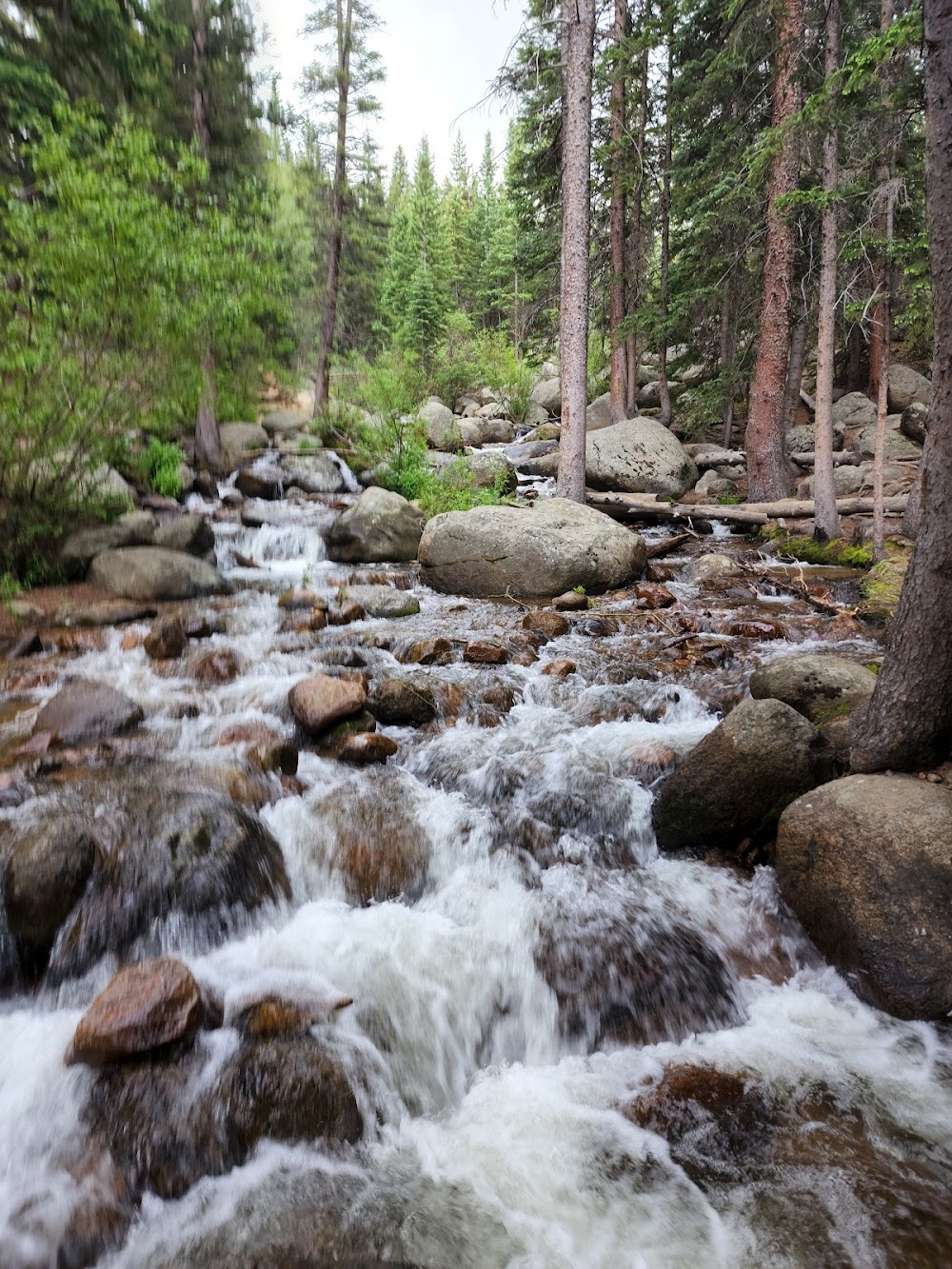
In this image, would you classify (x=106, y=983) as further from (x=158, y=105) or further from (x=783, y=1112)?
(x=158, y=105)

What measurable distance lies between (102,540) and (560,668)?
Result: 23.4 feet

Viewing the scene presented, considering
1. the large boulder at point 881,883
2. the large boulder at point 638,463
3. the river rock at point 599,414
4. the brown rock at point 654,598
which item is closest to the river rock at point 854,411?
the large boulder at point 638,463

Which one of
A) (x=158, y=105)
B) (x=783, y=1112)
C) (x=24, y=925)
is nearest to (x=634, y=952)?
(x=783, y=1112)

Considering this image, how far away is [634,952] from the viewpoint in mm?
3525

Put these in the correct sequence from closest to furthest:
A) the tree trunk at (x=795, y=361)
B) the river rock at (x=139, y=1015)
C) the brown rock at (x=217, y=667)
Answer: the river rock at (x=139, y=1015)
the brown rock at (x=217, y=667)
the tree trunk at (x=795, y=361)

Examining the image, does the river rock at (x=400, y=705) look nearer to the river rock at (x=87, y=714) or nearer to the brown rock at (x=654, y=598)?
the river rock at (x=87, y=714)

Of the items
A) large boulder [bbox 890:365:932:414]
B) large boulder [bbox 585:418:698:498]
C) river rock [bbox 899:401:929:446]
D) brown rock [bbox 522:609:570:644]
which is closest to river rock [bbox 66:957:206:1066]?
brown rock [bbox 522:609:570:644]

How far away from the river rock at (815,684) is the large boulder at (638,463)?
1044 centimetres

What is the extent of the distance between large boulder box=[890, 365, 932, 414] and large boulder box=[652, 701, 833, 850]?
18.9m

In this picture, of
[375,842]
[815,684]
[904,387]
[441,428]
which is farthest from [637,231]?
[375,842]

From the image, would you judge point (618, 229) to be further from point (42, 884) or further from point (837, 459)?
point (42, 884)

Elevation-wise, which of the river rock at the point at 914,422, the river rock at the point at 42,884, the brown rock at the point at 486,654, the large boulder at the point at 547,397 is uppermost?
the large boulder at the point at 547,397

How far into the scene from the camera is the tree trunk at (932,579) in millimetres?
2984

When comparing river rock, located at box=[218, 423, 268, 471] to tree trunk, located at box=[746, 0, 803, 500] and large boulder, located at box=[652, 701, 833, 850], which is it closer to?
tree trunk, located at box=[746, 0, 803, 500]
